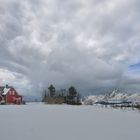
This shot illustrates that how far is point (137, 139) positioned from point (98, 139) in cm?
262

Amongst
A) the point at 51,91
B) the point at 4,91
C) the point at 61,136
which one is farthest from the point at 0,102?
the point at 61,136

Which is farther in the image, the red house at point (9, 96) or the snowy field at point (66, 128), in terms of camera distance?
the red house at point (9, 96)

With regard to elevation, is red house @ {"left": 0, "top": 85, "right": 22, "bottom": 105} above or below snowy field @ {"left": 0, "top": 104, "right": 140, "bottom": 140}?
above

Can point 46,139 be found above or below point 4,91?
below

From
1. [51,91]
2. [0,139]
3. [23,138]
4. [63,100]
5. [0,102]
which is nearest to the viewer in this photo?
[0,139]

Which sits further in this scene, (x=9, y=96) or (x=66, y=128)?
(x=9, y=96)

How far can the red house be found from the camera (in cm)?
11538

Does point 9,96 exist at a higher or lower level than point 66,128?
higher

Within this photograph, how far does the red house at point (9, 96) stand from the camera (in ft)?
379

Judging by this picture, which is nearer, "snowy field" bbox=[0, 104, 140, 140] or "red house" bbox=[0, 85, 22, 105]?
"snowy field" bbox=[0, 104, 140, 140]

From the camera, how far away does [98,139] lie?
2106 cm

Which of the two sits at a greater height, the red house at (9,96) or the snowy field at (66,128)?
the red house at (9,96)

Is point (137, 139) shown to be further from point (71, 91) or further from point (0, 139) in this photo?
point (71, 91)

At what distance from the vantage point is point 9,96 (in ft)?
383
